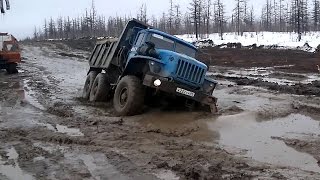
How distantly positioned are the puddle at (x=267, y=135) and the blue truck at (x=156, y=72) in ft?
3.59

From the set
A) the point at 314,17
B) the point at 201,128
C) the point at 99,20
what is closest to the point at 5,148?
the point at 201,128

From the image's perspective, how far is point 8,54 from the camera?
23422 millimetres

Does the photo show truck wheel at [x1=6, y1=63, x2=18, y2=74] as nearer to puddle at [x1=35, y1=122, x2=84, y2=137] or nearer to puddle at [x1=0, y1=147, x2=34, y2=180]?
puddle at [x1=35, y1=122, x2=84, y2=137]

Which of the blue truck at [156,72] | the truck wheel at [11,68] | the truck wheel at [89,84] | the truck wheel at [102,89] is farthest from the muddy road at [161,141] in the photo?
the truck wheel at [11,68]

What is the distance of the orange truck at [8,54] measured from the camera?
23391 millimetres

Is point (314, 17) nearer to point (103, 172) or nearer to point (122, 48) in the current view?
point (122, 48)

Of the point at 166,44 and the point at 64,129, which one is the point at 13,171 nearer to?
the point at 64,129

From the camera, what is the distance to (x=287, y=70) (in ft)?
79.5

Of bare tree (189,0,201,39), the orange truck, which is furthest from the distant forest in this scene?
the orange truck

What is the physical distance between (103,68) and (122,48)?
4.18 feet

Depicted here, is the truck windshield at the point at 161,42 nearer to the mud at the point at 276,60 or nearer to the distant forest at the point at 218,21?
the mud at the point at 276,60

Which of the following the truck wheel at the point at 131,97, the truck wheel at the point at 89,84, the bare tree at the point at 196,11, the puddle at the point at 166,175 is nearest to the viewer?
the puddle at the point at 166,175

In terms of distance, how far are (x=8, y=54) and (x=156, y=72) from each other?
15101 millimetres

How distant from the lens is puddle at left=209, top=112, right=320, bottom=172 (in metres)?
7.04
